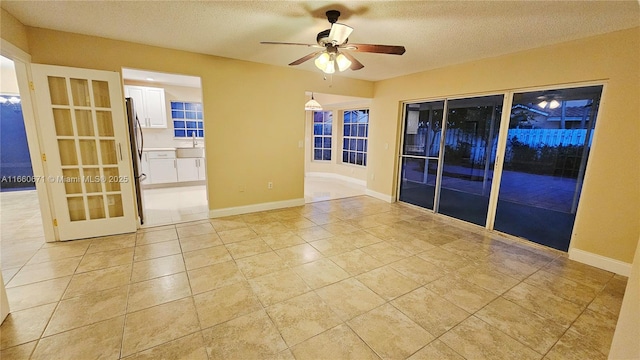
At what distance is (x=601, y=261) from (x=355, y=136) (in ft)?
17.9

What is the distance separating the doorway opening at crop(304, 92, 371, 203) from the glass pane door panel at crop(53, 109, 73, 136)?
4283mm

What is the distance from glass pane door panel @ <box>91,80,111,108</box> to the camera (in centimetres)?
313

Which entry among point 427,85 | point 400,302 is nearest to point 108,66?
point 400,302

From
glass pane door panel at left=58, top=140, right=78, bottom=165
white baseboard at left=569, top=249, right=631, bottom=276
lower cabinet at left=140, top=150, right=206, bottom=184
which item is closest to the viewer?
white baseboard at left=569, top=249, right=631, bottom=276

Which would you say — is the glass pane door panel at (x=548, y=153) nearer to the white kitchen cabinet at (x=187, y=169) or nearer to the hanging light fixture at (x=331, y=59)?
the hanging light fixture at (x=331, y=59)

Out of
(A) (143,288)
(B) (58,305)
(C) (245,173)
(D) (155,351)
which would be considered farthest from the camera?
(C) (245,173)

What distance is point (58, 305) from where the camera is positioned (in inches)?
80.9

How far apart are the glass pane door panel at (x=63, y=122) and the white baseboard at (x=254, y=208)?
6.56 ft

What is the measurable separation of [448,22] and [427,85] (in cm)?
206

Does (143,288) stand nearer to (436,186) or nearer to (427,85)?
(436,186)

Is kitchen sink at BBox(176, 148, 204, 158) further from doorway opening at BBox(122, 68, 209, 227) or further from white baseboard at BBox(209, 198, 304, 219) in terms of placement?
white baseboard at BBox(209, 198, 304, 219)

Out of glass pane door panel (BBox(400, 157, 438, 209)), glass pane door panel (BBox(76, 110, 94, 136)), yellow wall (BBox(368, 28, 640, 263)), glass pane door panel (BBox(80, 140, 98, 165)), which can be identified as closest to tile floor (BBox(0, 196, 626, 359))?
yellow wall (BBox(368, 28, 640, 263))

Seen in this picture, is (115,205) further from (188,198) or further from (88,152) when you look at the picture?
(188,198)

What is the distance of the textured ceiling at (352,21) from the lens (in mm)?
2236
